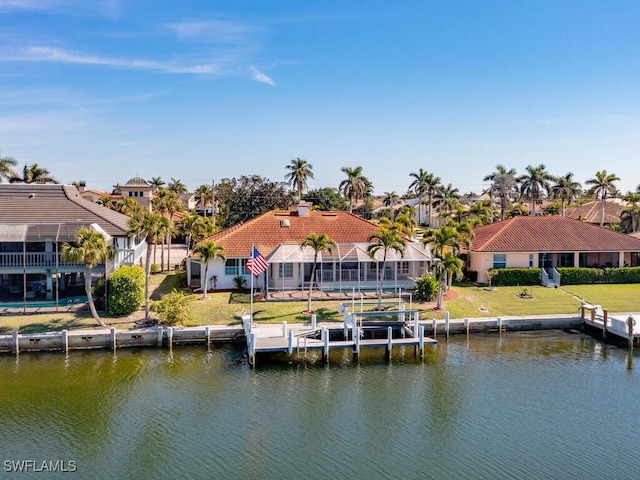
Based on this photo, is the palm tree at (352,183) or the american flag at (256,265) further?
the palm tree at (352,183)

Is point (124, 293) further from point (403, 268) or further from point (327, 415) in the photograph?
point (403, 268)

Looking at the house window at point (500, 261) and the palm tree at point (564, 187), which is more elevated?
the palm tree at point (564, 187)

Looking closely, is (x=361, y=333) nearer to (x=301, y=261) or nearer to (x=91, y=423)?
(x=301, y=261)

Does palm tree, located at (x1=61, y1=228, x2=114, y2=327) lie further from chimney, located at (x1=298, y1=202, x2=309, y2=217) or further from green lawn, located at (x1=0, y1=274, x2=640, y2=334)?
chimney, located at (x1=298, y1=202, x2=309, y2=217)

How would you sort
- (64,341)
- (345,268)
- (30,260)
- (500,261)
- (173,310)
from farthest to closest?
(500,261) < (345,268) < (30,260) < (173,310) < (64,341)

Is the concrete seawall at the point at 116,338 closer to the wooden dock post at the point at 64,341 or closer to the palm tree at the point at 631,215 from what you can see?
the wooden dock post at the point at 64,341

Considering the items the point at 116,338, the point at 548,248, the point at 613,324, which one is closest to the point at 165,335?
the point at 116,338

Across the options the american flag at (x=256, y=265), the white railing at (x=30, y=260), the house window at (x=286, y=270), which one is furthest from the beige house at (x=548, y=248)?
the white railing at (x=30, y=260)
